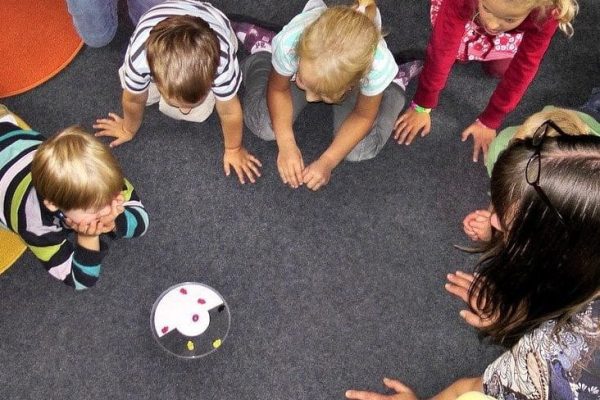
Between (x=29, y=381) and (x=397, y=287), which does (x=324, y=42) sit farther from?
(x=29, y=381)

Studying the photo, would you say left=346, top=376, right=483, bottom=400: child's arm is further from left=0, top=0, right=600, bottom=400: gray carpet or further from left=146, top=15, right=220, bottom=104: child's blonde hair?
left=146, top=15, right=220, bottom=104: child's blonde hair

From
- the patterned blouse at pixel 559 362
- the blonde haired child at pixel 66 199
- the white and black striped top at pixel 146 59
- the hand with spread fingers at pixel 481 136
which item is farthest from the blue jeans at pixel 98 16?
the patterned blouse at pixel 559 362

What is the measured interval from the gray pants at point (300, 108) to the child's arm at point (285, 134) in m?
0.05

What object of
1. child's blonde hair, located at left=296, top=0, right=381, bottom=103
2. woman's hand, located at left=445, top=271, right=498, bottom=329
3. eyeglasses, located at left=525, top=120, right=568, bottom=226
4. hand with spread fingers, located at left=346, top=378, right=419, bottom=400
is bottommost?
hand with spread fingers, located at left=346, top=378, right=419, bottom=400

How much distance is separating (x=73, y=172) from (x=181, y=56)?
1.05 ft

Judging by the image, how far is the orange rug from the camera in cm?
176

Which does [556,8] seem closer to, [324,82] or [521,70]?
[521,70]

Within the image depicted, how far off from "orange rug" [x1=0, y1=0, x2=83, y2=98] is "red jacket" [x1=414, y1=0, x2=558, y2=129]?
96 centimetres

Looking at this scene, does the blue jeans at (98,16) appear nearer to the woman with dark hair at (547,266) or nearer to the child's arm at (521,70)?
the child's arm at (521,70)

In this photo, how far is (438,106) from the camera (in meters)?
1.83

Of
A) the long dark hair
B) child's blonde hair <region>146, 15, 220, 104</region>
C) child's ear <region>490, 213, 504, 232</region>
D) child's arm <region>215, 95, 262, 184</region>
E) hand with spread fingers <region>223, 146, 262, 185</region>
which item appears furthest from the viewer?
hand with spread fingers <region>223, 146, 262, 185</region>

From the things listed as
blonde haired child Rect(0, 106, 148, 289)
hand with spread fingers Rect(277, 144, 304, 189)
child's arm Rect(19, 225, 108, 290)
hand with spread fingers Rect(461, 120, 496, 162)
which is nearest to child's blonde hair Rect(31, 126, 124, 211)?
blonde haired child Rect(0, 106, 148, 289)

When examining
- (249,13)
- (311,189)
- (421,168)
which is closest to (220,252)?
(311,189)

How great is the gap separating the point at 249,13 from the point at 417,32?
0.49 meters
